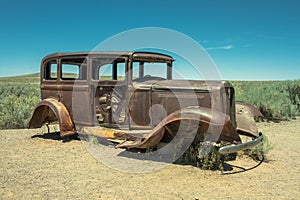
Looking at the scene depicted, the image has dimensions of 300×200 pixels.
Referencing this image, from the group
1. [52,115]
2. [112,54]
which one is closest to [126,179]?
[112,54]

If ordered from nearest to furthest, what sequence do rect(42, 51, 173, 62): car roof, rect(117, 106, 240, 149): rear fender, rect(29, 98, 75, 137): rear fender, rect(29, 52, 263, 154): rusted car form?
rect(117, 106, 240, 149): rear fender
rect(29, 52, 263, 154): rusted car
rect(42, 51, 173, 62): car roof
rect(29, 98, 75, 137): rear fender

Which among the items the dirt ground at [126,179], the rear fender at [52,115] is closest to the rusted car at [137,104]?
the rear fender at [52,115]

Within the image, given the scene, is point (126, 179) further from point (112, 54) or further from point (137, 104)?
point (112, 54)

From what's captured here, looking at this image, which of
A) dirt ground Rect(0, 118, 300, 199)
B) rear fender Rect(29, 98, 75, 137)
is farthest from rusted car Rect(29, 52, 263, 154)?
dirt ground Rect(0, 118, 300, 199)

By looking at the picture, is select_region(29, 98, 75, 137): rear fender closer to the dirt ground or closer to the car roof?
the dirt ground

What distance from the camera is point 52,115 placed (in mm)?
6949

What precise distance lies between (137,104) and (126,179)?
1663mm

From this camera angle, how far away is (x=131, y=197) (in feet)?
11.7

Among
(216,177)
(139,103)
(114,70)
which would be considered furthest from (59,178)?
(114,70)

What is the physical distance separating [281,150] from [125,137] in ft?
11.1

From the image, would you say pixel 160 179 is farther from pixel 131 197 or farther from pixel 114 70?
pixel 114 70

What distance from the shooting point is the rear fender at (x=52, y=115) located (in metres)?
6.13

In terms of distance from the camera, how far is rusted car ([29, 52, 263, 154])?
181 inches

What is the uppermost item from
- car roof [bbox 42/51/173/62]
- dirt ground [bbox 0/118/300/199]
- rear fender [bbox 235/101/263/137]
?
car roof [bbox 42/51/173/62]
